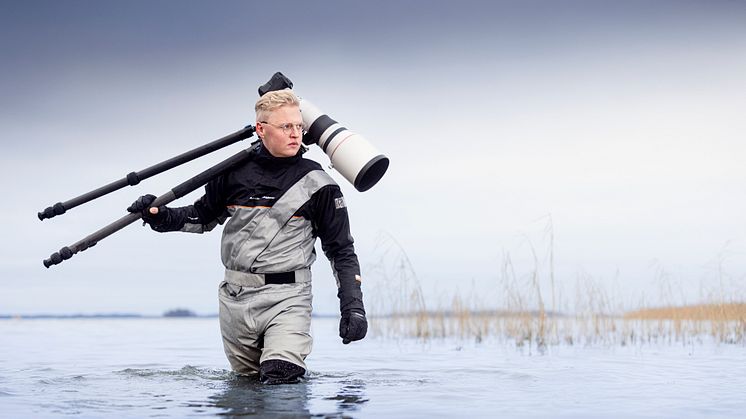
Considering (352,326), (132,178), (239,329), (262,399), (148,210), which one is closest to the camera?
(262,399)

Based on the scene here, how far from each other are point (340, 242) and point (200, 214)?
3.23 feet

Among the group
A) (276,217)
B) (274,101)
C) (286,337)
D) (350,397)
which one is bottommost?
(350,397)

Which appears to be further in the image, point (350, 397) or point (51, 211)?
point (51, 211)

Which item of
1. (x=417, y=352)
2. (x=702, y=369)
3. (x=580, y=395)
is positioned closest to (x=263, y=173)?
(x=580, y=395)

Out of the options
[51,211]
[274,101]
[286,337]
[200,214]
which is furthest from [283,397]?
[51,211]

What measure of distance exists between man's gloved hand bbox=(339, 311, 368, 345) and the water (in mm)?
334

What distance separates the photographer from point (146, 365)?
8414 millimetres

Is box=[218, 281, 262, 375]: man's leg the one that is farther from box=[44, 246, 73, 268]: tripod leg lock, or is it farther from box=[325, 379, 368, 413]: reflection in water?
box=[44, 246, 73, 268]: tripod leg lock

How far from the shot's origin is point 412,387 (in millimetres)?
5492

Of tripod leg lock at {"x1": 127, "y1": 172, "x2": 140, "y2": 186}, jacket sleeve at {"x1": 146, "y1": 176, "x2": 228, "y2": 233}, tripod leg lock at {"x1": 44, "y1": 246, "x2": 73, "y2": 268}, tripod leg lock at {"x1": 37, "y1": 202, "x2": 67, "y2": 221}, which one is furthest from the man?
tripod leg lock at {"x1": 37, "y1": 202, "x2": 67, "y2": 221}

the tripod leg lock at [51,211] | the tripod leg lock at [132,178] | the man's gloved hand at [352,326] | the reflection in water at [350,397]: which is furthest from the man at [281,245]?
the tripod leg lock at [51,211]

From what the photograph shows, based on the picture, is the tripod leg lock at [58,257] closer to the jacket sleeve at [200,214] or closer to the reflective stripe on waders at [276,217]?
the jacket sleeve at [200,214]

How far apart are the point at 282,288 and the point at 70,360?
4934 millimetres

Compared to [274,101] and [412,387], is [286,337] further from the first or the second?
[274,101]
